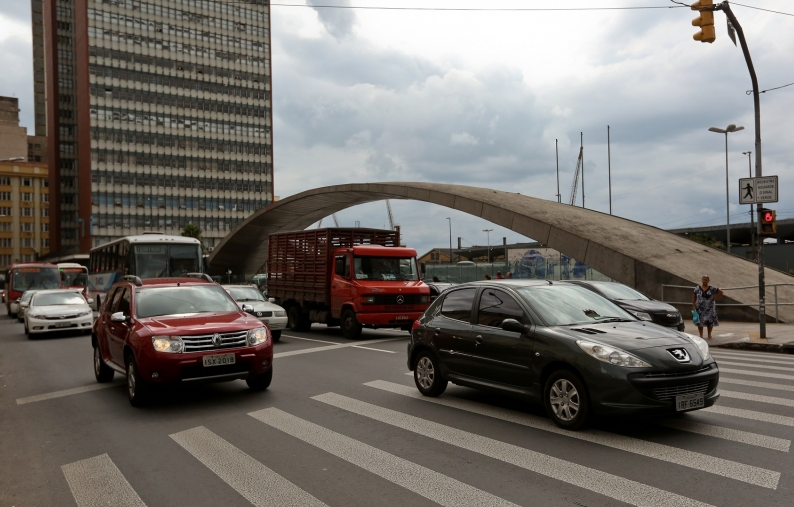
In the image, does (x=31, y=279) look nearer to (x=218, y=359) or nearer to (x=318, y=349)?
(x=318, y=349)

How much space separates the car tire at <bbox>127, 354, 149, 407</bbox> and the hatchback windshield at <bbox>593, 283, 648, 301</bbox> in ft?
34.9

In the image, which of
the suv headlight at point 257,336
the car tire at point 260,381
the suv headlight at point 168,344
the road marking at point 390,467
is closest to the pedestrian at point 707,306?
the car tire at point 260,381

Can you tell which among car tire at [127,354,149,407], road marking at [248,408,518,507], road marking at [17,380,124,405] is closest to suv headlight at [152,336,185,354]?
car tire at [127,354,149,407]

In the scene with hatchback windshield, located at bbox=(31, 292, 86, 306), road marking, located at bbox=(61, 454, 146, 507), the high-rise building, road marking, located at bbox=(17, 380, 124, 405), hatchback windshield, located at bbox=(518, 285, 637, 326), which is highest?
the high-rise building

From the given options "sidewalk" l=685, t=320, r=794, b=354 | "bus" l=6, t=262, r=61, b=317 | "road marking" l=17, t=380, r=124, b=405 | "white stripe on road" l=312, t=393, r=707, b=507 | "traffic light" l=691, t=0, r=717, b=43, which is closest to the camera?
"white stripe on road" l=312, t=393, r=707, b=507

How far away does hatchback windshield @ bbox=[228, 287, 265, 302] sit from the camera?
18.8m

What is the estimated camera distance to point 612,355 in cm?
631

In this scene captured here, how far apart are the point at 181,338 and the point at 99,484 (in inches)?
116

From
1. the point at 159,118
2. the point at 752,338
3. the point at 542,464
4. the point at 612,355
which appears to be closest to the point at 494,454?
the point at 542,464

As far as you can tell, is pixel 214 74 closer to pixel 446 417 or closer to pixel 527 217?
pixel 527 217

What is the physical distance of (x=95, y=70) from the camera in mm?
98375

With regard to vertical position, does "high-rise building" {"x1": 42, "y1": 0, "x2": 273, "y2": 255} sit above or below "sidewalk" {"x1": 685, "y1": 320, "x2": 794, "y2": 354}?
above

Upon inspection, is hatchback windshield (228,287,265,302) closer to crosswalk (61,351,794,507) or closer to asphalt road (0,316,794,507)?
asphalt road (0,316,794,507)

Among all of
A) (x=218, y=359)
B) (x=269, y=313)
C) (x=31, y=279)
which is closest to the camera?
(x=218, y=359)
